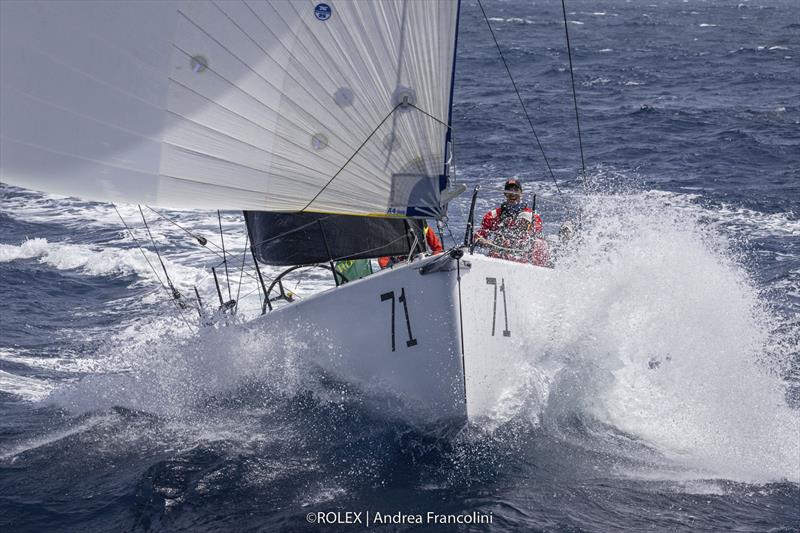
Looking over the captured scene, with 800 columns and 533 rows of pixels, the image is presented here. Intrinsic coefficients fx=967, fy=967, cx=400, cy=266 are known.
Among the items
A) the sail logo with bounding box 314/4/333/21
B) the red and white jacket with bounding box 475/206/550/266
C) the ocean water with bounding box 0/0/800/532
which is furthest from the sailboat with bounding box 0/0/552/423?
the red and white jacket with bounding box 475/206/550/266

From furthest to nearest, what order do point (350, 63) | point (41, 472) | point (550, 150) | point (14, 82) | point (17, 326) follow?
point (550, 150)
point (17, 326)
point (41, 472)
point (350, 63)
point (14, 82)

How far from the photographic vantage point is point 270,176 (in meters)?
6.39

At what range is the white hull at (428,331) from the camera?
6605 mm

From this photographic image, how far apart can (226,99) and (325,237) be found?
172cm

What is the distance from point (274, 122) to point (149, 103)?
0.79 metres

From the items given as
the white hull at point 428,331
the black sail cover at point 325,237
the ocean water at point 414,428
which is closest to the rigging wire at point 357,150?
the white hull at point 428,331

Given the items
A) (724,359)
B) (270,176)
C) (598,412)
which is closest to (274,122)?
(270,176)

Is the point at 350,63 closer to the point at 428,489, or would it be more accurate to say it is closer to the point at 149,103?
the point at 149,103

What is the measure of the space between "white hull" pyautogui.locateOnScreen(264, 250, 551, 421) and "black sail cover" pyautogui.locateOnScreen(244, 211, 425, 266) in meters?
0.66

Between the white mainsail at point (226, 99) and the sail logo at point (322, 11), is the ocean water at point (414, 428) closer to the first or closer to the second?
the white mainsail at point (226, 99)

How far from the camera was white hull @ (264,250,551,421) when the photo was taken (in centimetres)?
661

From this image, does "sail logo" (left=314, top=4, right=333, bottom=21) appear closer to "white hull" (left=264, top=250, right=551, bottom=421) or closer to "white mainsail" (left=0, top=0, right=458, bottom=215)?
"white mainsail" (left=0, top=0, right=458, bottom=215)

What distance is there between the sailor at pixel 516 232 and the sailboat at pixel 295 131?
1.28 metres

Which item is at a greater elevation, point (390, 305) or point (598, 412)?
point (390, 305)
